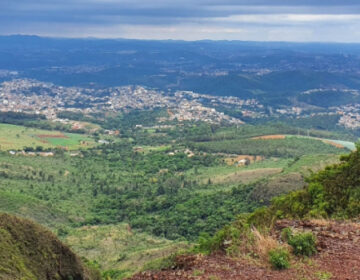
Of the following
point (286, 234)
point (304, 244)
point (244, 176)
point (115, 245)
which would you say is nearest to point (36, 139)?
point (244, 176)

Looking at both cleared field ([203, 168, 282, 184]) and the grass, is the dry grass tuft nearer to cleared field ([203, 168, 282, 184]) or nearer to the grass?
the grass

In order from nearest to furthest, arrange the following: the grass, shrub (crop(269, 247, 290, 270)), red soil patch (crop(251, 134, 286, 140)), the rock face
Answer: shrub (crop(269, 247, 290, 270))
the rock face
the grass
red soil patch (crop(251, 134, 286, 140))

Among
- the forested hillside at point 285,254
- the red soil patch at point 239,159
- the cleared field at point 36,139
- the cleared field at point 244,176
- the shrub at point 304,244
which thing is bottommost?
the cleared field at point 36,139

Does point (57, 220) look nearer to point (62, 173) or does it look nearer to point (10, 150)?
point (62, 173)

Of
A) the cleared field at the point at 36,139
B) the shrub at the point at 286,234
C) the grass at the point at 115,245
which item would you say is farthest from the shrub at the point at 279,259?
the cleared field at the point at 36,139

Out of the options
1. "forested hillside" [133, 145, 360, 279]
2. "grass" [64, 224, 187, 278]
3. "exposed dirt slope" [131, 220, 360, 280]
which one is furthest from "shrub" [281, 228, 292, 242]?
"grass" [64, 224, 187, 278]

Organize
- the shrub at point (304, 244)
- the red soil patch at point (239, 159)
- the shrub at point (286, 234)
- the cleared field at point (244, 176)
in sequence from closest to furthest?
the shrub at point (304, 244)
the shrub at point (286, 234)
the cleared field at point (244, 176)
the red soil patch at point (239, 159)

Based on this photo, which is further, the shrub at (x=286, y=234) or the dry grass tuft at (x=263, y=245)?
the shrub at (x=286, y=234)

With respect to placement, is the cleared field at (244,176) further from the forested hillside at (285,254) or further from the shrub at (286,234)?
the shrub at (286,234)
